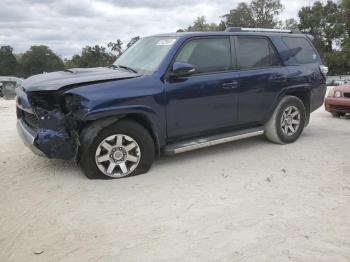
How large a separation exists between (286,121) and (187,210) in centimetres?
338

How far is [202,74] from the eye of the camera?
590 centimetres

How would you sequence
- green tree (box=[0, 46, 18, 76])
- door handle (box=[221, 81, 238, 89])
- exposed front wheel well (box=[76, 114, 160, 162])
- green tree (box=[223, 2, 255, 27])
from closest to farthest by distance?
exposed front wheel well (box=[76, 114, 160, 162]), door handle (box=[221, 81, 238, 89]), green tree (box=[0, 46, 18, 76]), green tree (box=[223, 2, 255, 27])

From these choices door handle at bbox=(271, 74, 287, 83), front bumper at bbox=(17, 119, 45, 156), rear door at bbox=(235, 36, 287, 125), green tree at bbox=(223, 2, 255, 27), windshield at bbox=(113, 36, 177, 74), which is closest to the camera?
front bumper at bbox=(17, 119, 45, 156)

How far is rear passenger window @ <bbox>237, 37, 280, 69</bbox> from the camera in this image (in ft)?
21.1

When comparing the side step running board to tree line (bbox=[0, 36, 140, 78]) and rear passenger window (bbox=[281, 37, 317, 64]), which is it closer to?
rear passenger window (bbox=[281, 37, 317, 64])

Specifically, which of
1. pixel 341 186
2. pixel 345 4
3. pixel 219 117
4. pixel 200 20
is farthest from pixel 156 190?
pixel 200 20

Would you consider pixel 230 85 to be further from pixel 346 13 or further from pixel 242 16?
pixel 242 16

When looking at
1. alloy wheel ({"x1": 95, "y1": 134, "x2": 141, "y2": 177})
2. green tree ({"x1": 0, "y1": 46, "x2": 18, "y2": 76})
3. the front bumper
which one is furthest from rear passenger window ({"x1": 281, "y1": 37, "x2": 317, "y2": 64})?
green tree ({"x1": 0, "y1": 46, "x2": 18, "y2": 76})

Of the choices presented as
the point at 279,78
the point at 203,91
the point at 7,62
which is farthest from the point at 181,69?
the point at 7,62

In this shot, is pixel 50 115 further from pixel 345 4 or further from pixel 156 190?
pixel 345 4

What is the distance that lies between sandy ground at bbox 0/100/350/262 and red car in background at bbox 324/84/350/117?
136 inches

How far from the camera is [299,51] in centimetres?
733

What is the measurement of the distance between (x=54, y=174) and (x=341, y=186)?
3.52 meters

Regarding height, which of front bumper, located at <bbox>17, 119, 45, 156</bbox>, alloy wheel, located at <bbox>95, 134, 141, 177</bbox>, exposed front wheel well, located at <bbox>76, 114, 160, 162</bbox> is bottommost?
alloy wheel, located at <bbox>95, 134, 141, 177</bbox>
